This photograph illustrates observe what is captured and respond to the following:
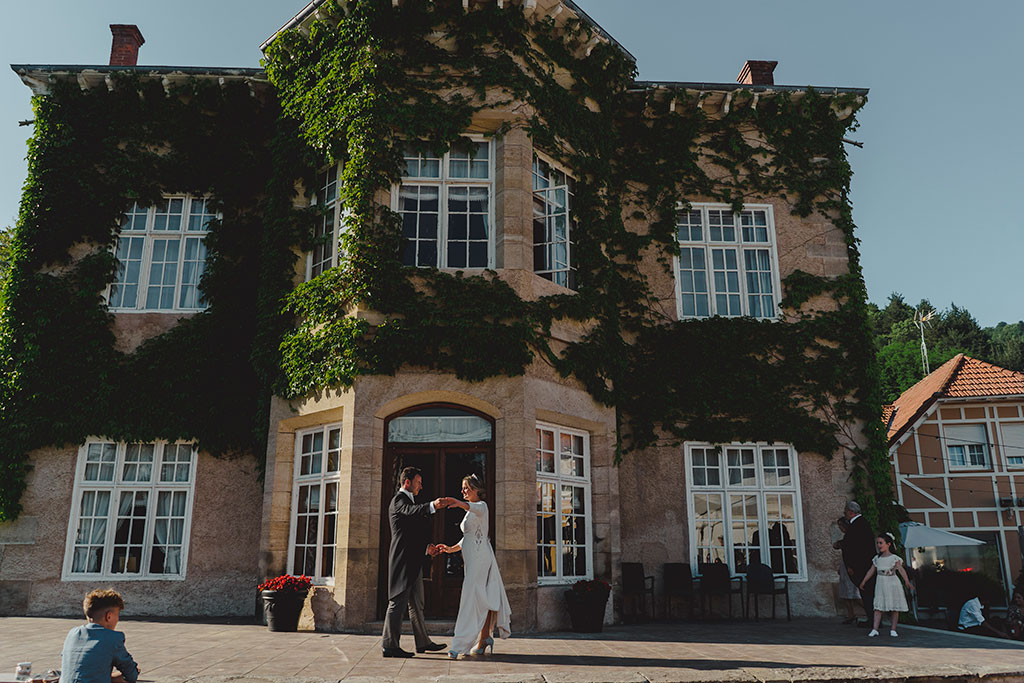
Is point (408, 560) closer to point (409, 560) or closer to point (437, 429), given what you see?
point (409, 560)

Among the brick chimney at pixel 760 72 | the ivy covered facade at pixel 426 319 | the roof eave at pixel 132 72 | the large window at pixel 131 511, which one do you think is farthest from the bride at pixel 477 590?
the brick chimney at pixel 760 72

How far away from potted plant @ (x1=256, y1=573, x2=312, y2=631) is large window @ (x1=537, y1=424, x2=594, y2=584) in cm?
304

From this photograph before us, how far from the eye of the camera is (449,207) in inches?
417

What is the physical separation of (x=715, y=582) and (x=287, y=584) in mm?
6052

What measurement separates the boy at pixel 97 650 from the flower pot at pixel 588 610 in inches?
240

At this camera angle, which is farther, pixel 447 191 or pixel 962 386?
pixel 962 386

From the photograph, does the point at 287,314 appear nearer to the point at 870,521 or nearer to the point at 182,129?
the point at 182,129

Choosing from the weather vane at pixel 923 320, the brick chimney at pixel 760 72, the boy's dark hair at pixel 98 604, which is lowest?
the boy's dark hair at pixel 98 604

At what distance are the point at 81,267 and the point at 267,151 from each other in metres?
3.45

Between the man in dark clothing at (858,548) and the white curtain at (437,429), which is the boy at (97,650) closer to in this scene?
the white curtain at (437,429)

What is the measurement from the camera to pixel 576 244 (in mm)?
11398

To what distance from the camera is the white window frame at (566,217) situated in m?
10.9

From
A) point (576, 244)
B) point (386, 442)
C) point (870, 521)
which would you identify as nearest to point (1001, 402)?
point (870, 521)

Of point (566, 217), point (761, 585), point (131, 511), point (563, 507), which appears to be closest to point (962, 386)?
point (761, 585)
